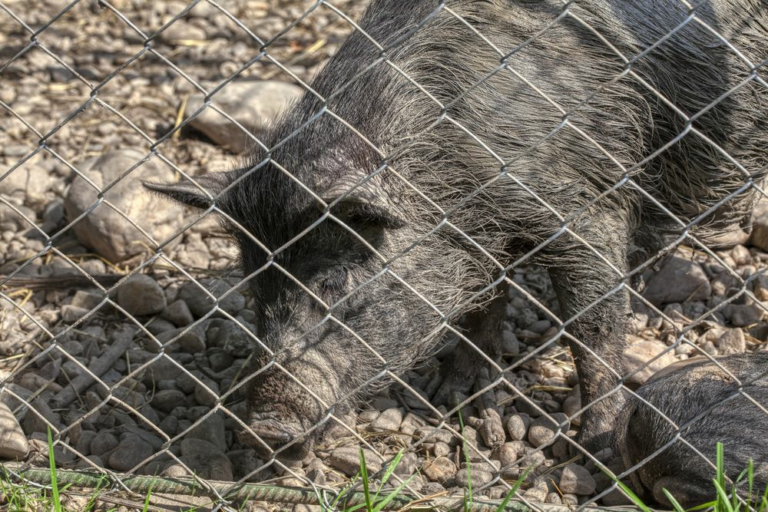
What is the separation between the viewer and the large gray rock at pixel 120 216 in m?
4.81

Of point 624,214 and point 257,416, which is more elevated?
point 624,214

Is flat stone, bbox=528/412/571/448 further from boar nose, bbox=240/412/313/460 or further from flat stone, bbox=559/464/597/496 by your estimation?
boar nose, bbox=240/412/313/460

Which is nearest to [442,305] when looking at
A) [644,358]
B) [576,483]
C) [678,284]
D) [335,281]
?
[335,281]

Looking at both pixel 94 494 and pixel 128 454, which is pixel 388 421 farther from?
pixel 94 494

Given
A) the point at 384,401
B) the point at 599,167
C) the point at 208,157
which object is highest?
the point at 599,167

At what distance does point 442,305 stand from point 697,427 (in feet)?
3.65

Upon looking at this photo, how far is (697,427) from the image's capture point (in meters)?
3.12

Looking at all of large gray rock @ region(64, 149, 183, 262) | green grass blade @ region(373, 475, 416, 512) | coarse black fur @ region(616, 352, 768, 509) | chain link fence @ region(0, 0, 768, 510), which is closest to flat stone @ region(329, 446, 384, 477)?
chain link fence @ region(0, 0, 768, 510)

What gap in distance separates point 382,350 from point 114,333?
1516mm

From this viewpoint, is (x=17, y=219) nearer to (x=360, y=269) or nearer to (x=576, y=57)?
(x=360, y=269)

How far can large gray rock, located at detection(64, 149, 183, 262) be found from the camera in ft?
15.8

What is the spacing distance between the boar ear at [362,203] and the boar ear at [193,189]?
22.2 inches

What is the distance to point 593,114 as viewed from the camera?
3.65 m

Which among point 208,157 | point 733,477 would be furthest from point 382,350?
point 208,157
